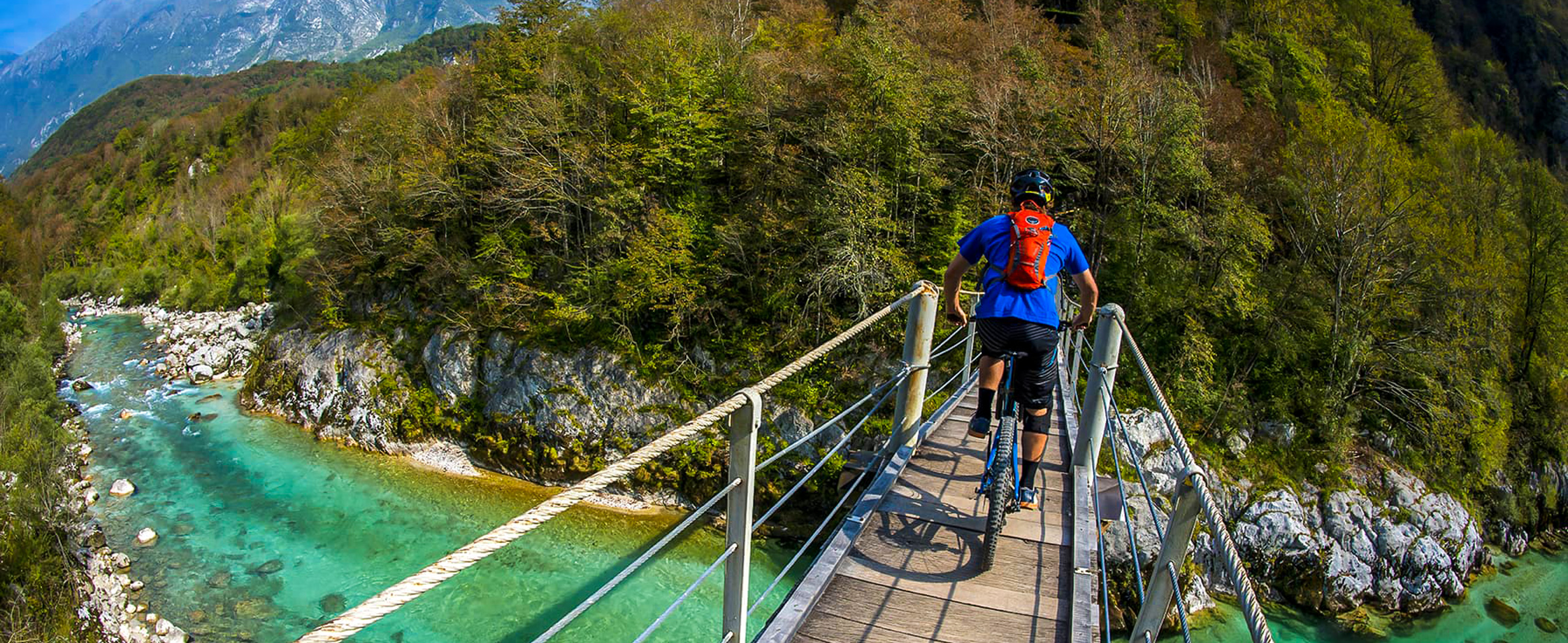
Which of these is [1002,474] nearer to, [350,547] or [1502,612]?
[350,547]

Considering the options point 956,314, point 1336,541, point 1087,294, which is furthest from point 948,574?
point 1336,541

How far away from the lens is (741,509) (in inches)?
78.2

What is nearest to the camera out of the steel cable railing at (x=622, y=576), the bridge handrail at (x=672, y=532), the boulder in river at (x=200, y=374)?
the bridge handrail at (x=672, y=532)

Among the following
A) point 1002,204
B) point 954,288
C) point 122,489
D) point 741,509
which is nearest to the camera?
point 741,509

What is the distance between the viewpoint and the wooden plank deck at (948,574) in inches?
108

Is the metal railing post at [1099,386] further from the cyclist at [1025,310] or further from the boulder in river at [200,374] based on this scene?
the boulder in river at [200,374]

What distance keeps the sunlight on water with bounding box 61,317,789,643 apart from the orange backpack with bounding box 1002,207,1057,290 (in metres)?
10.2

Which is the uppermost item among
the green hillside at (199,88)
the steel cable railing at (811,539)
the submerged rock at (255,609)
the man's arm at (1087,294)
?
the green hillside at (199,88)

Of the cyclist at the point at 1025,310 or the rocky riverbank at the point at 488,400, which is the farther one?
the rocky riverbank at the point at 488,400

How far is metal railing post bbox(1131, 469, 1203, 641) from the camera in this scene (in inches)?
78.7

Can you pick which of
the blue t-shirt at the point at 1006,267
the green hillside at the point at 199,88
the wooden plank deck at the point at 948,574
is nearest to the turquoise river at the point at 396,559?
the wooden plank deck at the point at 948,574

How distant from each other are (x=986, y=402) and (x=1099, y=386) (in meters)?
0.88

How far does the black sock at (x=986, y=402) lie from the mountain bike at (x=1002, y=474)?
0.07m

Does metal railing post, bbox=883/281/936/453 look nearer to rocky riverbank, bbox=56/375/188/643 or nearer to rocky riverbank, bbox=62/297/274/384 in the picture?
rocky riverbank, bbox=56/375/188/643
